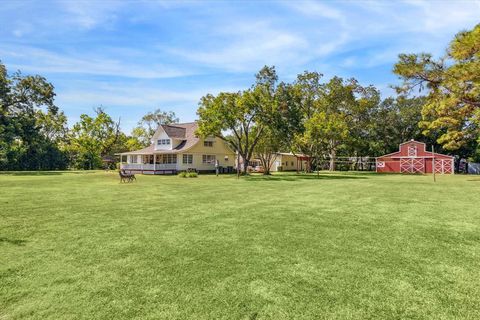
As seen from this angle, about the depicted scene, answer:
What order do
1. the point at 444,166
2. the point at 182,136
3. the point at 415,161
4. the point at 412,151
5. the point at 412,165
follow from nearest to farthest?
the point at 182,136 < the point at 444,166 < the point at 415,161 < the point at 412,151 < the point at 412,165

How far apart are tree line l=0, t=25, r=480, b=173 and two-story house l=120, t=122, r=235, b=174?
2872 millimetres

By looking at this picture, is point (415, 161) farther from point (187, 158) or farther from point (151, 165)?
point (151, 165)

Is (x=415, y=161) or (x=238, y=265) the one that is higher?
(x=415, y=161)

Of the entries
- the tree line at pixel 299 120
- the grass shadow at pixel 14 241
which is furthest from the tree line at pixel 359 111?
the grass shadow at pixel 14 241

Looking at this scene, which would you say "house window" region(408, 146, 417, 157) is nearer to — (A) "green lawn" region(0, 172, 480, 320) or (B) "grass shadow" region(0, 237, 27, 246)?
(A) "green lawn" region(0, 172, 480, 320)

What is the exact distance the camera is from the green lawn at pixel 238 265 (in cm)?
364

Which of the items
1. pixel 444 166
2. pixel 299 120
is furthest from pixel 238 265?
pixel 444 166

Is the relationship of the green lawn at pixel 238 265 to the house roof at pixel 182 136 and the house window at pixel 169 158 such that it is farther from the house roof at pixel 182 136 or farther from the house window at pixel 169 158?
the house window at pixel 169 158

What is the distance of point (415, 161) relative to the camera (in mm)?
43906

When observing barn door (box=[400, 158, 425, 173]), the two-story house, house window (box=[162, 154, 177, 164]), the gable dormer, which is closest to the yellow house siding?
the two-story house

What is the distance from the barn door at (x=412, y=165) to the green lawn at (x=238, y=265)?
39.1m

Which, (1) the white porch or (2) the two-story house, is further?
(2) the two-story house

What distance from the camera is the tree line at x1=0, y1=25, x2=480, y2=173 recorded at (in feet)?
70.9

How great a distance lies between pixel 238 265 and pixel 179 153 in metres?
32.4
